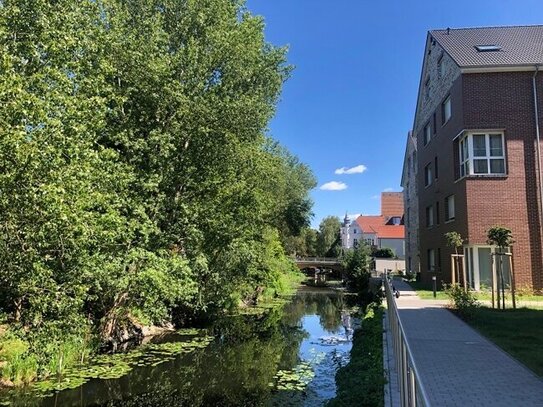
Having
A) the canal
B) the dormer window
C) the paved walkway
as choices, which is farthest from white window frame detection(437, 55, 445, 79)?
the paved walkway

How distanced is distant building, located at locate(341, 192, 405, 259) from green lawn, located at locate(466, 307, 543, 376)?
52493 millimetres

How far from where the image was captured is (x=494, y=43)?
2231 cm

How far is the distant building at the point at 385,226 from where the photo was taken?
66.6m

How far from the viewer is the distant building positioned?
219 ft

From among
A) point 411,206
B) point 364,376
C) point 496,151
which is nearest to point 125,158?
point 364,376

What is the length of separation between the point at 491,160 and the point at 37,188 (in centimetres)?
1816

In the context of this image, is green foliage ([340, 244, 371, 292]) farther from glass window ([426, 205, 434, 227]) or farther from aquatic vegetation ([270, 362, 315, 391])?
aquatic vegetation ([270, 362, 315, 391])

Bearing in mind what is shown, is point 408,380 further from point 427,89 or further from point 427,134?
point 427,89

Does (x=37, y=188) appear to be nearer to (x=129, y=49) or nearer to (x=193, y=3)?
(x=129, y=49)

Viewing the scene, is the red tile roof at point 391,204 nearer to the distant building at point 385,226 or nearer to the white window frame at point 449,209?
the distant building at point 385,226

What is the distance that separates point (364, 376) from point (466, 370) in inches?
67.5

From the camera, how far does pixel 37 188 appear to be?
284 inches

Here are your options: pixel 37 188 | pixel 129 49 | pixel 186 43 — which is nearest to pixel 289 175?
pixel 186 43

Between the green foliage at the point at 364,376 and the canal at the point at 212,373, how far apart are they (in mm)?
794
